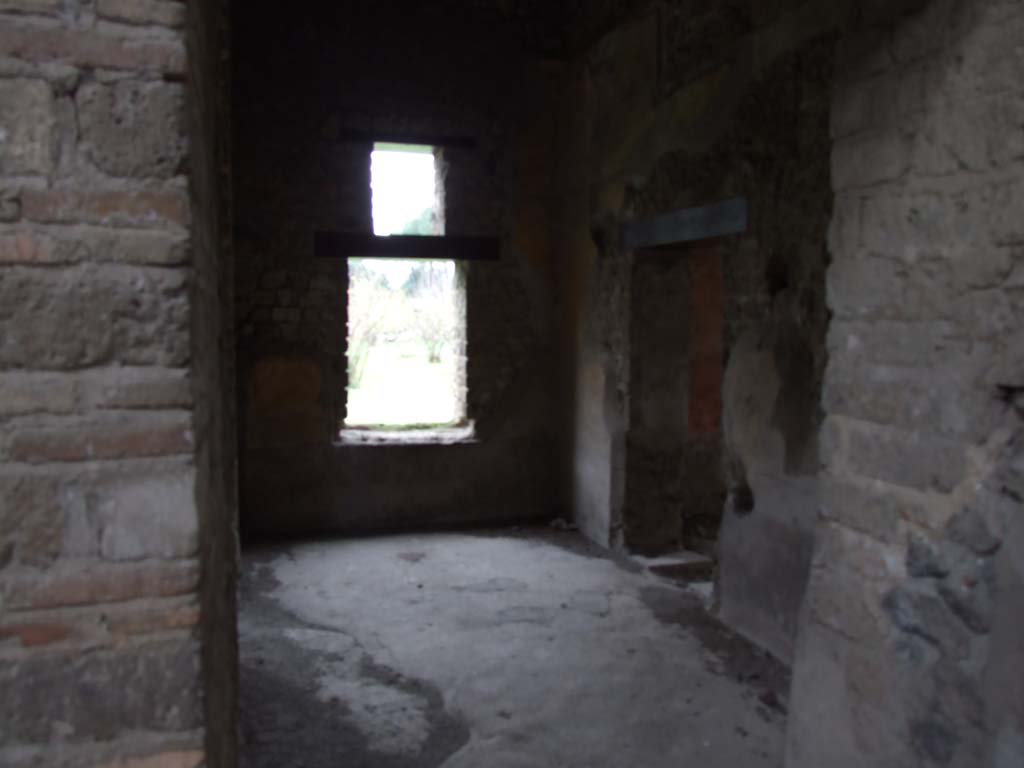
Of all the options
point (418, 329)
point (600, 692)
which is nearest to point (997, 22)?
point (600, 692)

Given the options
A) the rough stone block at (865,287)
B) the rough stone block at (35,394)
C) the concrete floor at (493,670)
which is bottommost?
the concrete floor at (493,670)

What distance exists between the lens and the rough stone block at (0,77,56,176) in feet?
4.86

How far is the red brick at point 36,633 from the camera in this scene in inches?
58.9

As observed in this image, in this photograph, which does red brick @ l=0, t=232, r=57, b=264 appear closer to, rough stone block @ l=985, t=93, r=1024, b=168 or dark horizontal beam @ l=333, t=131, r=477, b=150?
rough stone block @ l=985, t=93, r=1024, b=168

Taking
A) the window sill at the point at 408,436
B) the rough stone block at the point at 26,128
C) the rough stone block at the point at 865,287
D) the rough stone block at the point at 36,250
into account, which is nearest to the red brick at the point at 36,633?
the rough stone block at the point at 36,250

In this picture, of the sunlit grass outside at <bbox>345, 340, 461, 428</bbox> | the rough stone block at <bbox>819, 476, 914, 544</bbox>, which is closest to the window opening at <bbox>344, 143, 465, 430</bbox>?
the sunlit grass outside at <bbox>345, 340, 461, 428</bbox>

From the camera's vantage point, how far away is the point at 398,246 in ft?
20.5

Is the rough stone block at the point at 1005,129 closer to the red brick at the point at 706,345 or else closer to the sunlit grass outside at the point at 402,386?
the red brick at the point at 706,345

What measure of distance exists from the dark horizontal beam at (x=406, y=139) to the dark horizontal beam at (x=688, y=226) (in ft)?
5.28

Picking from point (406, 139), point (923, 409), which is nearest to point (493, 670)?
point (923, 409)

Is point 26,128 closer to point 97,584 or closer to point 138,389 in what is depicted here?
point 138,389

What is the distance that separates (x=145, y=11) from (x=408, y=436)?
5.17 meters

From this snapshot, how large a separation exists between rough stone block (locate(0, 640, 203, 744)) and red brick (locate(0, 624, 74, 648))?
28mm

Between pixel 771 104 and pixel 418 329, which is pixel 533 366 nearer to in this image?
pixel 771 104
